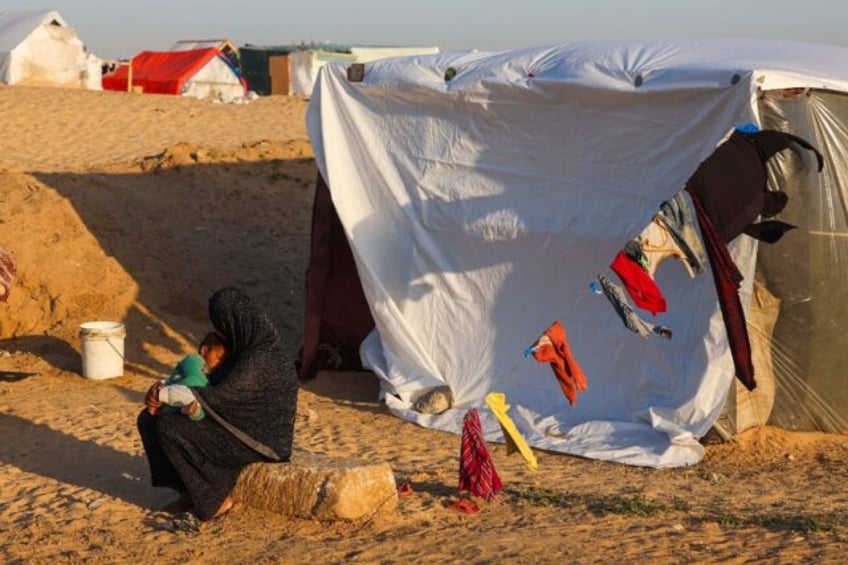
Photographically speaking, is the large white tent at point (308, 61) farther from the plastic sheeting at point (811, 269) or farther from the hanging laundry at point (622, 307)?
the hanging laundry at point (622, 307)

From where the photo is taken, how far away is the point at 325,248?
29.5ft

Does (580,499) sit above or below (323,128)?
below

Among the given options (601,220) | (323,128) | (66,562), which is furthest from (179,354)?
(66,562)

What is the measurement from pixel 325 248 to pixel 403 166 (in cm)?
100

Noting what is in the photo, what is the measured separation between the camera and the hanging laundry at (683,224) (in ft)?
20.4

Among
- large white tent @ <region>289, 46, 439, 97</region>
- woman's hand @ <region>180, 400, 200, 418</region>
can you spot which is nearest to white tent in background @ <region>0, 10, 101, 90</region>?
large white tent @ <region>289, 46, 439, 97</region>

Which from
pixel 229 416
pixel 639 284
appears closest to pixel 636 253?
pixel 639 284

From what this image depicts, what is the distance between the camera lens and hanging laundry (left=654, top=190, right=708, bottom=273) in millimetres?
6230

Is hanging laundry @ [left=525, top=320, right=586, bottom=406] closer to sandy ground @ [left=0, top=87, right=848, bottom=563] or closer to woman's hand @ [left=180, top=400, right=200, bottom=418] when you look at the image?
sandy ground @ [left=0, top=87, right=848, bottom=563]

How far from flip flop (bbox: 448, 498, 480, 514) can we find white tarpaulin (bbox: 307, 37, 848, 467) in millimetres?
1390

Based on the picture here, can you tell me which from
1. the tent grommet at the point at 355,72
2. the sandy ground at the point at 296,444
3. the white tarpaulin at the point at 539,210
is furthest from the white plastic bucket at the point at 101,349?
the tent grommet at the point at 355,72

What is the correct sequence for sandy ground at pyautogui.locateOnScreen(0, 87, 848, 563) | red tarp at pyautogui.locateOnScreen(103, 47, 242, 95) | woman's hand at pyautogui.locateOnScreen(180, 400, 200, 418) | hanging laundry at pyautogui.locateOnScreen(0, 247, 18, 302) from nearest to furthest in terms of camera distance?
sandy ground at pyautogui.locateOnScreen(0, 87, 848, 563), woman's hand at pyautogui.locateOnScreen(180, 400, 200, 418), hanging laundry at pyautogui.locateOnScreen(0, 247, 18, 302), red tarp at pyautogui.locateOnScreen(103, 47, 242, 95)

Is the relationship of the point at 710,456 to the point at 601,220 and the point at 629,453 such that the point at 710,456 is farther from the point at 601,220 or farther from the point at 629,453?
the point at 601,220

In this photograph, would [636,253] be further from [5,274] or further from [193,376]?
[5,274]
